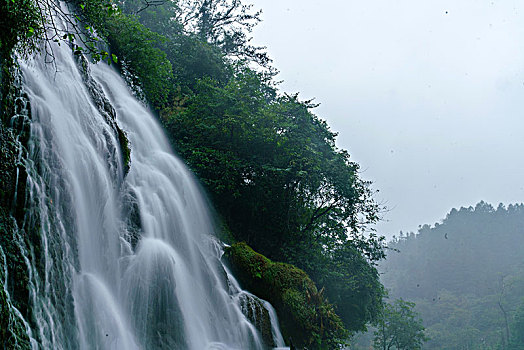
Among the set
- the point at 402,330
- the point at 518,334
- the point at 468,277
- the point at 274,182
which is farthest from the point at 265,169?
the point at 468,277

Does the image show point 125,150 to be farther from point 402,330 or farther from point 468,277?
point 468,277

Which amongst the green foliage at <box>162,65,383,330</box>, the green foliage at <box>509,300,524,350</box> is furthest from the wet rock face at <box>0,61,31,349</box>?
the green foliage at <box>509,300,524,350</box>

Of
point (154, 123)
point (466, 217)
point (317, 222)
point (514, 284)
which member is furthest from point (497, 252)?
point (154, 123)

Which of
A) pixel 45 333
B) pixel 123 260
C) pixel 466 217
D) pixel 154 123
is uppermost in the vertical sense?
pixel 466 217

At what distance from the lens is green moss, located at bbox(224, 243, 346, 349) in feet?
28.4

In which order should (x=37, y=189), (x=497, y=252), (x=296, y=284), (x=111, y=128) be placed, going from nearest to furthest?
(x=37, y=189), (x=111, y=128), (x=296, y=284), (x=497, y=252)

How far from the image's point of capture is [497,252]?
8200cm

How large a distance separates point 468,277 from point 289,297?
8244 centimetres

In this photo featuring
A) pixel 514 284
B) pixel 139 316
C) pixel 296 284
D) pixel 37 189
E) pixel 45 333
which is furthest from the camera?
pixel 514 284

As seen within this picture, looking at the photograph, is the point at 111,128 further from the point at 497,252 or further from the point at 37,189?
the point at 497,252

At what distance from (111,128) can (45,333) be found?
4.25 meters

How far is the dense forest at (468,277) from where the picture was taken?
53219mm

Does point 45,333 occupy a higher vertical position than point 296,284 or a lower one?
lower

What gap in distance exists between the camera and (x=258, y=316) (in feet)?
25.5
